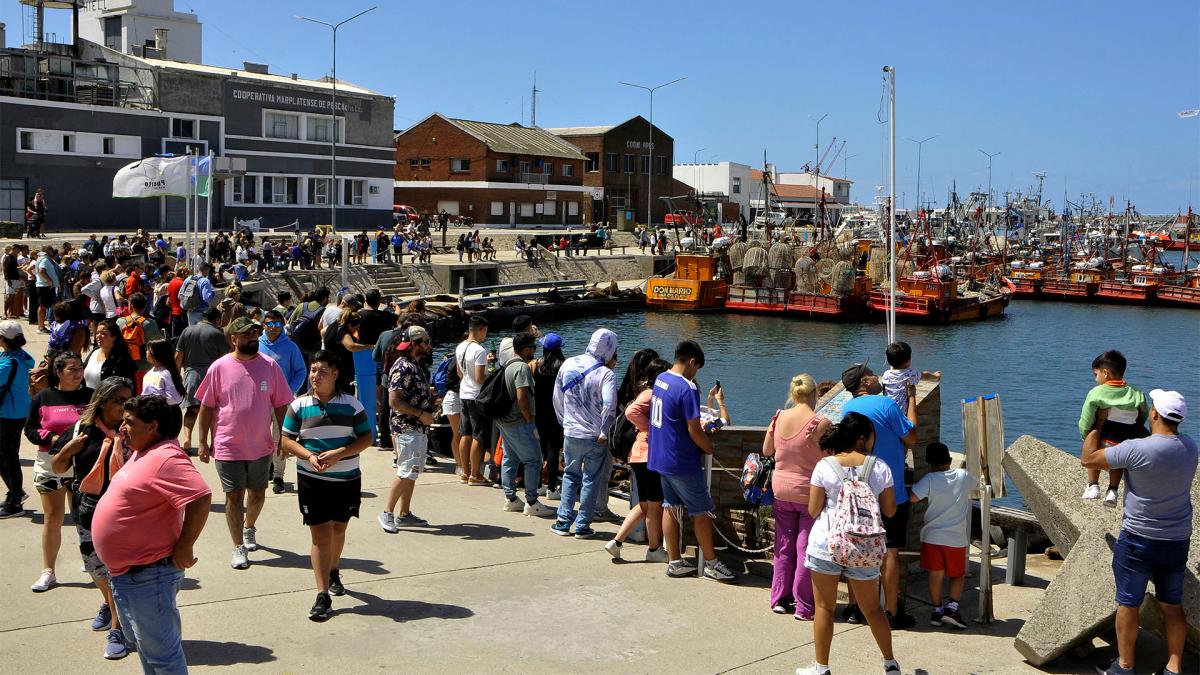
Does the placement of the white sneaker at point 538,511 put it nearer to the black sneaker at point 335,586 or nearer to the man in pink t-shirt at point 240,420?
the man in pink t-shirt at point 240,420

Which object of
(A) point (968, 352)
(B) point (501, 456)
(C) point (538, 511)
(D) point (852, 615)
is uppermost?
(B) point (501, 456)

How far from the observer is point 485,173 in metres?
74.9

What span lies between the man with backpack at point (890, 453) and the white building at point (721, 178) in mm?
109817

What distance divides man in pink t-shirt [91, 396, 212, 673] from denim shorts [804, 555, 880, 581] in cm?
319

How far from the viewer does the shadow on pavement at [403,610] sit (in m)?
7.21

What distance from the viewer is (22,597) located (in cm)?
720

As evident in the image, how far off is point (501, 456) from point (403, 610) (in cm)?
400

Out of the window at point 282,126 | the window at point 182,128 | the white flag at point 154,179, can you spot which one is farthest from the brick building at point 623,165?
the white flag at point 154,179

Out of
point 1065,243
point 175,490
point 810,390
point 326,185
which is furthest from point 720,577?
point 1065,243

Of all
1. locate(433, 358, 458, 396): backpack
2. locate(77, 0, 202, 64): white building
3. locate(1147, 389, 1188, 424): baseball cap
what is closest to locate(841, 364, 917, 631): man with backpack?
locate(1147, 389, 1188, 424): baseball cap

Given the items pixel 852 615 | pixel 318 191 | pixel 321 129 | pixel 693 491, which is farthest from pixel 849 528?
pixel 321 129

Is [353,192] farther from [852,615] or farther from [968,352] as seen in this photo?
[852,615]

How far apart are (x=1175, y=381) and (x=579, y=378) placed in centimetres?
3667

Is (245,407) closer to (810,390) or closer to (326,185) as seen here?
(810,390)
